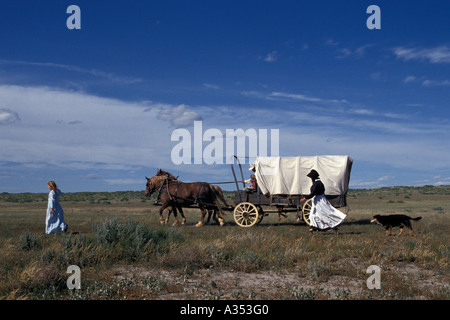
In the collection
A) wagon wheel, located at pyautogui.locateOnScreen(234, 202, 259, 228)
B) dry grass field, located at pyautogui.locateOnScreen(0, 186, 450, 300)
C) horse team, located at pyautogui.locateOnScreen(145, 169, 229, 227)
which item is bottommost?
dry grass field, located at pyautogui.locateOnScreen(0, 186, 450, 300)

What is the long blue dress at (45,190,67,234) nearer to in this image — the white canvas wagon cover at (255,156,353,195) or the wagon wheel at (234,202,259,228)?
the wagon wheel at (234,202,259,228)

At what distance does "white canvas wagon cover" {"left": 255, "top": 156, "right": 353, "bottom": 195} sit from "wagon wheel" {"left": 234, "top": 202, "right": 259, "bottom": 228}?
0.83 metres

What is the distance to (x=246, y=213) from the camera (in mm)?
17281

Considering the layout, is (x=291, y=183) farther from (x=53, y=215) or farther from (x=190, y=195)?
(x=53, y=215)

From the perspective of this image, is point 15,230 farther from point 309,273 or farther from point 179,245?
point 309,273

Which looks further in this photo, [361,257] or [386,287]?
[361,257]

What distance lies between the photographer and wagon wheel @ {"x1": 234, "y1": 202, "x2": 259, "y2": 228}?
677 inches

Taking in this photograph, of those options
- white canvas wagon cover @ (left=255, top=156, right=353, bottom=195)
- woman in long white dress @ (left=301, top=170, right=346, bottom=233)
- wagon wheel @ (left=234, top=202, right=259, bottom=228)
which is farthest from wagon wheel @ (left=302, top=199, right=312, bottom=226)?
woman in long white dress @ (left=301, top=170, right=346, bottom=233)

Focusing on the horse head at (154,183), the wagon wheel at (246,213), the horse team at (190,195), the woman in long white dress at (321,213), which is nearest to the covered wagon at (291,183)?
the wagon wheel at (246,213)

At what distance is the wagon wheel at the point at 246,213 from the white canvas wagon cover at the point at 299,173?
834 millimetres

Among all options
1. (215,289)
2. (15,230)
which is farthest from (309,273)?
(15,230)

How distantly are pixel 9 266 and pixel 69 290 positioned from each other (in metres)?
2.04

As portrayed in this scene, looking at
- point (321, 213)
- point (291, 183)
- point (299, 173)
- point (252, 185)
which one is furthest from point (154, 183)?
point (321, 213)

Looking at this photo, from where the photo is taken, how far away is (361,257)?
32.8ft
